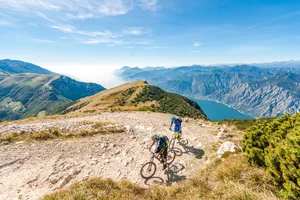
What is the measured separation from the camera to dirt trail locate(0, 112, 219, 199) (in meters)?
8.90

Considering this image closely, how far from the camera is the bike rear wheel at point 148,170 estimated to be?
33.2 feet

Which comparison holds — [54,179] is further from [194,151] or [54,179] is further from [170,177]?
[194,151]

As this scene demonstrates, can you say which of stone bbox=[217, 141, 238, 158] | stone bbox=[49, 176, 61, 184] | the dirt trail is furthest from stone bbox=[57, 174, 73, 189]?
stone bbox=[217, 141, 238, 158]

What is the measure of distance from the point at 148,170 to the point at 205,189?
4.53 meters

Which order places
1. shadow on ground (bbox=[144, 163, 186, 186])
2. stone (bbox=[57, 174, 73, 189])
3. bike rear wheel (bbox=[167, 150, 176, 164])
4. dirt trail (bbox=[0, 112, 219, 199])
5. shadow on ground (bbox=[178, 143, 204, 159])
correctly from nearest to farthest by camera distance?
stone (bbox=[57, 174, 73, 189])
dirt trail (bbox=[0, 112, 219, 199])
shadow on ground (bbox=[144, 163, 186, 186])
bike rear wheel (bbox=[167, 150, 176, 164])
shadow on ground (bbox=[178, 143, 204, 159])

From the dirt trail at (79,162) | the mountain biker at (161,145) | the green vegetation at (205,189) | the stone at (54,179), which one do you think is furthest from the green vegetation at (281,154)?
the stone at (54,179)

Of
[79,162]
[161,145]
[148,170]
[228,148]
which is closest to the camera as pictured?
[148,170]

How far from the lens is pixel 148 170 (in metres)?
10.4

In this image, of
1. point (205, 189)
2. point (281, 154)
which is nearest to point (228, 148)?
point (205, 189)

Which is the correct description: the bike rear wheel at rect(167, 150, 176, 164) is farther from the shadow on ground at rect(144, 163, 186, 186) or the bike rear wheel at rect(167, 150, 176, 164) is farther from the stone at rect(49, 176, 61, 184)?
the stone at rect(49, 176, 61, 184)

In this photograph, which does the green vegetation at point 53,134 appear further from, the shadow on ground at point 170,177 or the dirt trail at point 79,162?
the shadow on ground at point 170,177

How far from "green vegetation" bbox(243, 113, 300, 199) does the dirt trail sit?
4263 mm

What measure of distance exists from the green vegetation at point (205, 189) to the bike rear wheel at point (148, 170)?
221cm

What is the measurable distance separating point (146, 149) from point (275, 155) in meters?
9.37
